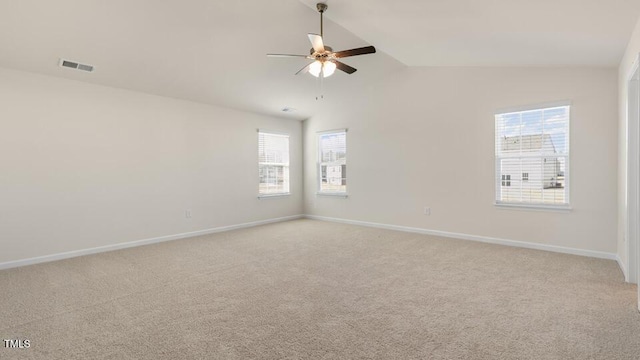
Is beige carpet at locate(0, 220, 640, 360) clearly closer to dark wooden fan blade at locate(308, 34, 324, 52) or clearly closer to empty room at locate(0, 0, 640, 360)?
empty room at locate(0, 0, 640, 360)

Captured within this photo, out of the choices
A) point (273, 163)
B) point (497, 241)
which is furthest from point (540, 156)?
point (273, 163)

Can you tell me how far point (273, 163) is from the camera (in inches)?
278

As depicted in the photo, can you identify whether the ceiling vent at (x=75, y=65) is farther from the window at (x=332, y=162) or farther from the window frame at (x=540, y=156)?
the window frame at (x=540, y=156)

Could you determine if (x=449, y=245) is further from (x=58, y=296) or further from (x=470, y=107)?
(x=58, y=296)

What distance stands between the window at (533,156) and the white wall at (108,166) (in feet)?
14.9

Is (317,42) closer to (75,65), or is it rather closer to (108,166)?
(75,65)

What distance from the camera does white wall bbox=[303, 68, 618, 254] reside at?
4.07 m

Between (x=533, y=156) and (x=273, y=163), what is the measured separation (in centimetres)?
478

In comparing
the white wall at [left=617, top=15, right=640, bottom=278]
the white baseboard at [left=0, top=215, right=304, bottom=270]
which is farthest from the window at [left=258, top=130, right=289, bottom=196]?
the white wall at [left=617, top=15, right=640, bottom=278]

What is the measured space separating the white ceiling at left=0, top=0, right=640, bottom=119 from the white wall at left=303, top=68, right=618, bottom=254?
395 millimetres

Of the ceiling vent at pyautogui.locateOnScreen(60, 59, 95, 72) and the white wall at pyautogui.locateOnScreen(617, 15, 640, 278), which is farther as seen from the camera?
the ceiling vent at pyautogui.locateOnScreen(60, 59, 95, 72)

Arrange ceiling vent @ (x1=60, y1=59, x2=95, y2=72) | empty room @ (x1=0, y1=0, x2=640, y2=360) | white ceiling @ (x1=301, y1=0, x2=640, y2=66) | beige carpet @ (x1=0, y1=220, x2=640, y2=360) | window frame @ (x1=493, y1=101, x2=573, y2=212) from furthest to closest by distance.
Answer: window frame @ (x1=493, y1=101, x2=573, y2=212) < ceiling vent @ (x1=60, y1=59, x2=95, y2=72) < white ceiling @ (x1=301, y1=0, x2=640, y2=66) < empty room @ (x1=0, y1=0, x2=640, y2=360) < beige carpet @ (x1=0, y1=220, x2=640, y2=360)

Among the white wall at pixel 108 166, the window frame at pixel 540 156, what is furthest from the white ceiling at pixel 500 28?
the white wall at pixel 108 166

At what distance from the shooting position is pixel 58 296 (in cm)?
296
